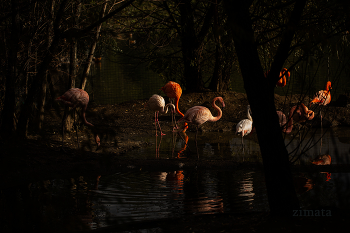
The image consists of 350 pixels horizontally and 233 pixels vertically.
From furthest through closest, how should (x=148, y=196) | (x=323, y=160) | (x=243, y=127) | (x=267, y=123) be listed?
(x=243, y=127), (x=323, y=160), (x=148, y=196), (x=267, y=123)

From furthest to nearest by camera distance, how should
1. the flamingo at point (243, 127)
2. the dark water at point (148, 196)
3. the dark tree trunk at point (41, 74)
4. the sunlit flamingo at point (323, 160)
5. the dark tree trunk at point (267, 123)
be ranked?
the flamingo at point (243, 127) → the sunlit flamingo at point (323, 160) → the dark tree trunk at point (41, 74) → the dark water at point (148, 196) → the dark tree trunk at point (267, 123)

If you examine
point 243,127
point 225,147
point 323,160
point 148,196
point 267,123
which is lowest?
point 148,196

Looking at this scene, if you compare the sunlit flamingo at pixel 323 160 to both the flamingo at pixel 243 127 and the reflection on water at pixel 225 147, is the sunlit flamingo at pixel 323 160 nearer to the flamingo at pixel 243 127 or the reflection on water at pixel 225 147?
the reflection on water at pixel 225 147

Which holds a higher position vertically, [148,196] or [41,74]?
[41,74]

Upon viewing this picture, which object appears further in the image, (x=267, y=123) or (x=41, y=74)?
(x=41, y=74)

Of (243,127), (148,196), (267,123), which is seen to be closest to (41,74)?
(148,196)

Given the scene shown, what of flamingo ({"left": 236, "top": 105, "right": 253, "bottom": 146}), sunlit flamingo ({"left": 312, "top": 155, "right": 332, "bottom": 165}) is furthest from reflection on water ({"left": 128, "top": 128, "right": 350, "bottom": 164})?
flamingo ({"left": 236, "top": 105, "right": 253, "bottom": 146})

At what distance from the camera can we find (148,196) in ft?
14.0

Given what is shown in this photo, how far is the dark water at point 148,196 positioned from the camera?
346cm

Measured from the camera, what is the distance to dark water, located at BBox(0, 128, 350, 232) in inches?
136

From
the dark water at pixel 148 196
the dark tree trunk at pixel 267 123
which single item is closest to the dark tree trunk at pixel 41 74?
the dark water at pixel 148 196

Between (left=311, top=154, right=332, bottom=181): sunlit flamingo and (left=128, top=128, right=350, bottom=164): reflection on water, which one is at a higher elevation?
(left=128, top=128, right=350, bottom=164): reflection on water

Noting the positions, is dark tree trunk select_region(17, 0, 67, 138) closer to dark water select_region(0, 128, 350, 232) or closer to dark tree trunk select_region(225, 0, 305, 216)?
dark water select_region(0, 128, 350, 232)

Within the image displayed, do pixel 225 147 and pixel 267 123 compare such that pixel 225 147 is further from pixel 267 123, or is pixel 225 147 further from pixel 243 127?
pixel 267 123
